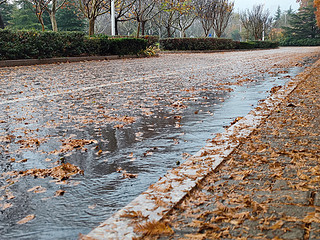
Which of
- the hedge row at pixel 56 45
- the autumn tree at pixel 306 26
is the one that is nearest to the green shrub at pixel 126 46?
the hedge row at pixel 56 45

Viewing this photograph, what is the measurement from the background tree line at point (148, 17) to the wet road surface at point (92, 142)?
1556 centimetres

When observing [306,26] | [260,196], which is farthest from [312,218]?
[306,26]

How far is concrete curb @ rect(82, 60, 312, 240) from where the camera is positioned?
6.74 ft

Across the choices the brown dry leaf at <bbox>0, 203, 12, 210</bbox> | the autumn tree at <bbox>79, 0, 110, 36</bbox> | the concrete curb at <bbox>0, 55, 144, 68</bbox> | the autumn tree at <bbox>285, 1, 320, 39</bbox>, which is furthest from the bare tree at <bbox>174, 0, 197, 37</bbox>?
the autumn tree at <bbox>285, 1, 320, 39</bbox>

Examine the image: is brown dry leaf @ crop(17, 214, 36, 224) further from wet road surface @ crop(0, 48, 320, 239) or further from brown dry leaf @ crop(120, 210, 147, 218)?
brown dry leaf @ crop(120, 210, 147, 218)

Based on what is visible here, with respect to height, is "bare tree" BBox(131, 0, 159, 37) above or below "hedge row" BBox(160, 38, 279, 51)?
above

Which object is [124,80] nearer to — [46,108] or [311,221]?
[46,108]

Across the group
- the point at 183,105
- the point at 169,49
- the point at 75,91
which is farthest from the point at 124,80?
the point at 169,49

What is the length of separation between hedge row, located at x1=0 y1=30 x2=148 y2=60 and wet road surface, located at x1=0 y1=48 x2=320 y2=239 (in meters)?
8.42

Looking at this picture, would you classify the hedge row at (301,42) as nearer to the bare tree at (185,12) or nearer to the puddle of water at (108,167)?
the bare tree at (185,12)

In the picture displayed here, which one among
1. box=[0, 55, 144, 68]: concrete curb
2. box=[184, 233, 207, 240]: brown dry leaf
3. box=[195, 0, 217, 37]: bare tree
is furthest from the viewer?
box=[195, 0, 217, 37]: bare tree

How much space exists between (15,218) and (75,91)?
5.72 meters

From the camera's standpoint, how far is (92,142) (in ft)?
13.0

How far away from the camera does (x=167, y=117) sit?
5.20 meters
